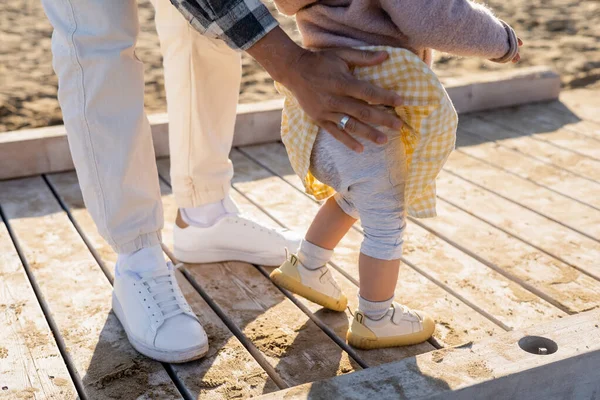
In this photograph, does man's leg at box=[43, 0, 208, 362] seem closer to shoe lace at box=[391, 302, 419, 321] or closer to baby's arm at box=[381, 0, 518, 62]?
shoe lace at box=[391, 302, 419, 321]

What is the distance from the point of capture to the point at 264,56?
1686 mm

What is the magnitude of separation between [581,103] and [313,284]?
7.21 feet

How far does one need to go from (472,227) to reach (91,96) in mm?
1242

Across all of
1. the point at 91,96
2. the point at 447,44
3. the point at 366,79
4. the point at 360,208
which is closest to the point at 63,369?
the point at 91,96

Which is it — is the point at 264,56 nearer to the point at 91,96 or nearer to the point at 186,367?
the point at 91,96

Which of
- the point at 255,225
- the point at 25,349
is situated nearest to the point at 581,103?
the point at 255,225

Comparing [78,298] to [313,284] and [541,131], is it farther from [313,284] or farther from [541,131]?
[541,131]

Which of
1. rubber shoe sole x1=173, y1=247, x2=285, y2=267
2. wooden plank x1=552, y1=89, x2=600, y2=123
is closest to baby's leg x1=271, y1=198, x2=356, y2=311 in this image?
rubber shoe sole x1=173, y1=247, x2=285, y2=267

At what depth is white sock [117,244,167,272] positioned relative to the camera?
201 cm

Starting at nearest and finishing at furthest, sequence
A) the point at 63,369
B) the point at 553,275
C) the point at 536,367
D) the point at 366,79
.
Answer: the point at 536,367 → the point at 366,79 → the point at 63,369 → the point at 553,275

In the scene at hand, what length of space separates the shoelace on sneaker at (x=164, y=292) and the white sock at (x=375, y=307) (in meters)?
0.41

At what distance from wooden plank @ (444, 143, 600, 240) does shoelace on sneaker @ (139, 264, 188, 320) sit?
1226 millimetres

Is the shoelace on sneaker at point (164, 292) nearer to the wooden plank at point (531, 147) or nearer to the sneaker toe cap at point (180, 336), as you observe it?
the sneaker toe cap at point (180, 336)

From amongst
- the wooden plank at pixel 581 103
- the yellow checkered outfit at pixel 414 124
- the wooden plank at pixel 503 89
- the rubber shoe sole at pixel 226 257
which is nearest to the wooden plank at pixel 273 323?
the rubber shoe sole at pixel 226 257
